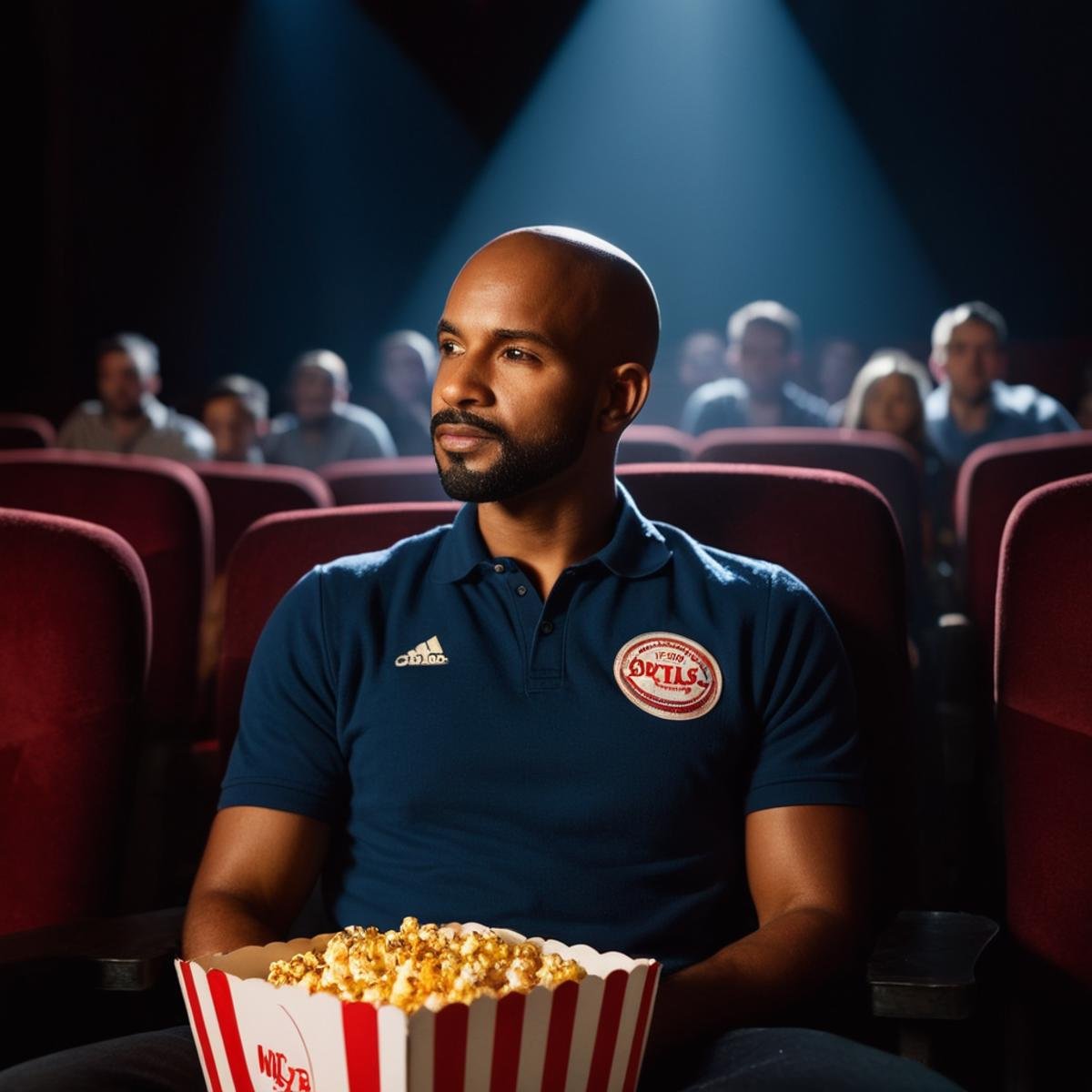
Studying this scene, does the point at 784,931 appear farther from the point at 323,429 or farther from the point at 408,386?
the point at 408,386

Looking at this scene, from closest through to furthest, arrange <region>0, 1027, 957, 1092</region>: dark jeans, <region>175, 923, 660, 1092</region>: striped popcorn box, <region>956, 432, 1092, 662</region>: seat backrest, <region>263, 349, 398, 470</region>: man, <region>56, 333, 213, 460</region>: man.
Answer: <region>175, 923, 660, 1092</region>: striped popcorn box < <region>0, 1027, 957, 1092</region>: dark jeans < <region>956, 432, 1092, 662</region>: seat backrest < <region>56, 333, 213, 460</region>: man < <region>263, 349, 398, 470</region>: man

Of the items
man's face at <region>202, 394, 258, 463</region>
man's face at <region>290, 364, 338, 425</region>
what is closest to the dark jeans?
man's face at <region>202, 394, 258, 463</region>

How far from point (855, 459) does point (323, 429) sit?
9.54ft

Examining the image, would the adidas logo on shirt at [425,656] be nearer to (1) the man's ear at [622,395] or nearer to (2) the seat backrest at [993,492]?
(1) the man's ear at [622,395]

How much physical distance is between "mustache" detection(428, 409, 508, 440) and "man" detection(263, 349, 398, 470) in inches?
141

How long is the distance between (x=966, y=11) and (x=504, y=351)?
715 cm

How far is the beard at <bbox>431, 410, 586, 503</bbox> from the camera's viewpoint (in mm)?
1309

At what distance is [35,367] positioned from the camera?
712cm

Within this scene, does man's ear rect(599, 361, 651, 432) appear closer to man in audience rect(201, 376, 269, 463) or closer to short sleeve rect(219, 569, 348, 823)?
short sleeve rect(219, 569, 348, 823)

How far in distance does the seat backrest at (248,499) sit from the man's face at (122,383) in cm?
249

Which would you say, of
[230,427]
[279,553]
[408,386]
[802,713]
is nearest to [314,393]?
[230,427]

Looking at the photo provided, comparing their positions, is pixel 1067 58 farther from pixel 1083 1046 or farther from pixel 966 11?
pixel 1083 1046

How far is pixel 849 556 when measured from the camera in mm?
1432

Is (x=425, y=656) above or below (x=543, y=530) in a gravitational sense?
below
